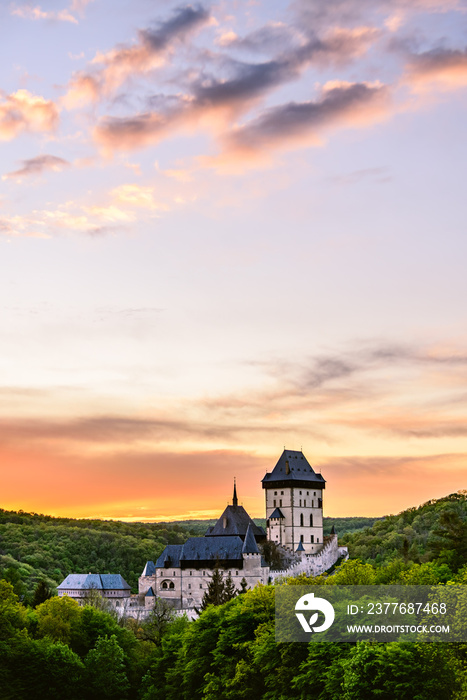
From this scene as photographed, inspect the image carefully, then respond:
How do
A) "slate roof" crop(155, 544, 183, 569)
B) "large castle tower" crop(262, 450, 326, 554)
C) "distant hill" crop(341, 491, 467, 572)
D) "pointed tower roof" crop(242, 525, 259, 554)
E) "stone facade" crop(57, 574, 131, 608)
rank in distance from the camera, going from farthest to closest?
"large castle tower" crop(262, 450, 326, 554) < "slate roof" crop(155, 544, 183, 569) < "pointed tower roof" crop(242, 525, 259, 554) < "stone facade" crop(57, 574, 131, 608) < "distant hill" crop(341, 491, 467, 572)

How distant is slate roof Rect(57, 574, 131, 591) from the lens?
133 meters

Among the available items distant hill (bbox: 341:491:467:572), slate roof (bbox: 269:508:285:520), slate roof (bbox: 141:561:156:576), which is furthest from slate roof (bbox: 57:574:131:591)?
distant hill (bbox: 341:491:467:572)

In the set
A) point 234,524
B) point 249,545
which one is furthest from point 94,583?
point 234,524

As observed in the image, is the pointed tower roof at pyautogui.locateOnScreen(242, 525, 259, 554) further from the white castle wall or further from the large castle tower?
the large castle tower

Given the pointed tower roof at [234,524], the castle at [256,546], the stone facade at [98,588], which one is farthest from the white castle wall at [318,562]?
the stone facade at [98,588]

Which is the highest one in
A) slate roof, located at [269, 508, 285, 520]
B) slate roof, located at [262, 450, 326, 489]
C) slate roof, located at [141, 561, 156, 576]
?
slate roof, located at [262, 450, 326, 489]

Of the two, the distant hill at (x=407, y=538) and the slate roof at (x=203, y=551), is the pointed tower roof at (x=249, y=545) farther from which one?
the distant hill at (x=407, y=538)

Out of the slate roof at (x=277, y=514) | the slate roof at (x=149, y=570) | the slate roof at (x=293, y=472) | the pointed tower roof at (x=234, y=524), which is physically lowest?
the slate roof at (x=149, y=570)

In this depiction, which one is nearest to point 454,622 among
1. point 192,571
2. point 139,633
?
point 139,633

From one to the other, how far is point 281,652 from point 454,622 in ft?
44.3

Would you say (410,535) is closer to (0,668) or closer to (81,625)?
(81,625)

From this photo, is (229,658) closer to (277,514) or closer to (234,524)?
(234,524)

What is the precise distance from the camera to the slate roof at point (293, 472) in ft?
533

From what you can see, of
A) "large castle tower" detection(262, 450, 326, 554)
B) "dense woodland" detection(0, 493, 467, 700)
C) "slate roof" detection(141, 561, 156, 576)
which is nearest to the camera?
"dense woodland" detection(0, 493, 467, 700)
